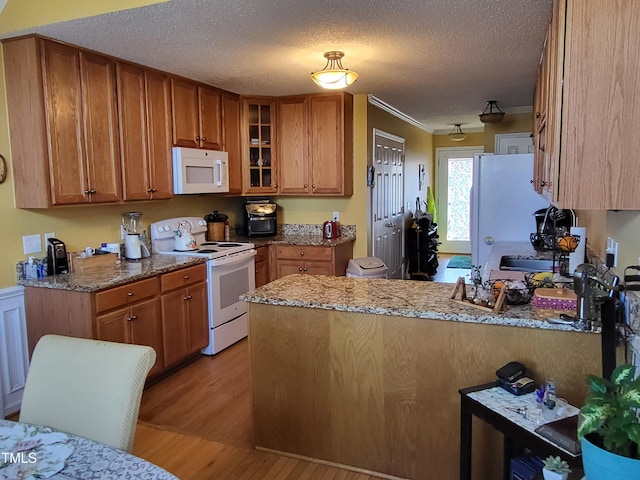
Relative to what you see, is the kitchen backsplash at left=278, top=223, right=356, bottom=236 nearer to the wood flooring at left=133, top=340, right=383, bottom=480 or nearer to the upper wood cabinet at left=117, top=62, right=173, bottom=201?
the upper wood cabinet at left=117, top=62, right=173, bottom=201

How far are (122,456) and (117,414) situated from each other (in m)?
0.19

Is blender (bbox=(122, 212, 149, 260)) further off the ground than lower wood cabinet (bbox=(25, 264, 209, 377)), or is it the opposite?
blender (bbox=(122, 212, 149, 260))

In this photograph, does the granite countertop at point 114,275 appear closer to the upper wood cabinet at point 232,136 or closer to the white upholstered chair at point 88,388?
the upper wood cabinet at point 232,136

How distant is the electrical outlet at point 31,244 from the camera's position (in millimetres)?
3082

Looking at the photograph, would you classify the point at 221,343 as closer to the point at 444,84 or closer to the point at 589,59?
the point at 444,84

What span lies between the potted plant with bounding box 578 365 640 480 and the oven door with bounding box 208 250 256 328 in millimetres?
3146

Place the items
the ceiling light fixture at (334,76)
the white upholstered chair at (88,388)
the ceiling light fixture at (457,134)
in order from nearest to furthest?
the white upholstered chair at (88,388)
the ceiling light fixture at (334,76)
the ceiling light fixture at (457,134)

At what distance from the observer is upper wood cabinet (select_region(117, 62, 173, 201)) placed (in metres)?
3.45

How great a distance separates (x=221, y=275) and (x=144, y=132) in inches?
49.0

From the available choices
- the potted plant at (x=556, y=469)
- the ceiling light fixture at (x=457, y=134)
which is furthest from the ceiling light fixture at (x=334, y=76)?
the ceiling light fixture at (x=457, y=134)

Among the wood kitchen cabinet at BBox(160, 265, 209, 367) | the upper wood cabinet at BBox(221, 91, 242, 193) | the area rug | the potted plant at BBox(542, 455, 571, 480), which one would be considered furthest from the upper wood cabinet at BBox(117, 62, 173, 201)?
the area rug

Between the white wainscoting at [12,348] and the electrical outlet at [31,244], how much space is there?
0.25 metres

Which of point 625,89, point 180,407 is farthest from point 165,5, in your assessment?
point 180,407

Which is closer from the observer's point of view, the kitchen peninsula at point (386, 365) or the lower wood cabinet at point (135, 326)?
the kitchen peninsula at point (386, 365)
